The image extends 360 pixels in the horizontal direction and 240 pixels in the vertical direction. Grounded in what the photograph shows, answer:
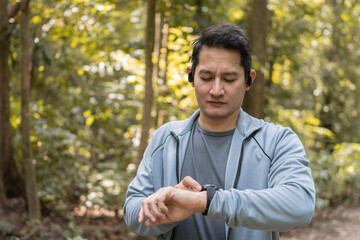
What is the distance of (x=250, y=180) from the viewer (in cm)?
189

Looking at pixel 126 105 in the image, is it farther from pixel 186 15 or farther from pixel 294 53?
pixel 294 53

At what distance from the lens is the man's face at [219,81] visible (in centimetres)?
195

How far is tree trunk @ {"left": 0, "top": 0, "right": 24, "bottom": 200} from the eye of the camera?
17.0 ft

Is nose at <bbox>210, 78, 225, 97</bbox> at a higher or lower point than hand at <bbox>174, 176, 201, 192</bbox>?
higher

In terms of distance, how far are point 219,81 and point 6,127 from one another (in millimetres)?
4290

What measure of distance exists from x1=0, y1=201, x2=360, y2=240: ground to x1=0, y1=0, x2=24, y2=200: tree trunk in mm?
268

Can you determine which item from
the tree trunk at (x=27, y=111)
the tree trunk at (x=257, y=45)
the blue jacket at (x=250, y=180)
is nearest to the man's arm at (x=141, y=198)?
the blue jacket at (x=250, y=180)

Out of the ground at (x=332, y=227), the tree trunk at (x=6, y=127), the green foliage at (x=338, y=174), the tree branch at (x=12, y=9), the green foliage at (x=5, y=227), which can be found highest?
the tree branch at (x=12, y=9)

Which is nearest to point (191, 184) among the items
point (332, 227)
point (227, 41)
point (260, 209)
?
point (260, 209)

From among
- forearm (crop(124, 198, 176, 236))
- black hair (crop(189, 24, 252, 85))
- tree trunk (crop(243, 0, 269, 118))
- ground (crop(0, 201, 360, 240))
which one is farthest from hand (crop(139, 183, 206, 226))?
tree trunk (crop(243, 0, 269, 118))

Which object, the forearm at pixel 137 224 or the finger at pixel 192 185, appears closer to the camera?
the finger at pixel 192 185

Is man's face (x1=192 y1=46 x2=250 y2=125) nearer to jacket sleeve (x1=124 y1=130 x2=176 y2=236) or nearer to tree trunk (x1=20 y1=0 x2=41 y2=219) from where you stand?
jacket sleeve (x1=124 y1=130 x2=176 y2=236)

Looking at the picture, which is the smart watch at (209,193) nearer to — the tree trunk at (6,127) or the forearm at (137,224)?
the forearm at (137,224)

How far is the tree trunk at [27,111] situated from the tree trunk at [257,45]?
3.31m
